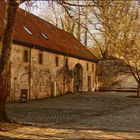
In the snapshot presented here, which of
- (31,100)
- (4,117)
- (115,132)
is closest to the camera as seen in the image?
(115,132)

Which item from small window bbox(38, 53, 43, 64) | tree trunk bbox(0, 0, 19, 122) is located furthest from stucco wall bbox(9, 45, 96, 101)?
tree trunk bbox(0, 0, 19, 122)

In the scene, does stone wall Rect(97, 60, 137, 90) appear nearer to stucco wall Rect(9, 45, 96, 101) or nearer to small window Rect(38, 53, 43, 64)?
stucco wall Rect(9, 45, 96, 101)

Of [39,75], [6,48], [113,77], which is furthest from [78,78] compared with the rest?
[6,48]

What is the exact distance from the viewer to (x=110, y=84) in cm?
5031

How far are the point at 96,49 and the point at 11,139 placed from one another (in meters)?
46.4

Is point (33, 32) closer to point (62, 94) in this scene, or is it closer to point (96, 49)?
point (62, 94)

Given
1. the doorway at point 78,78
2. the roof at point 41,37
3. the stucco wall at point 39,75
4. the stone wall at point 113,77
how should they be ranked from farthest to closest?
the stone wall at point 113,77, the doorway at point 78,78, the roof at point 41,37, the stucco wall at point 39,75

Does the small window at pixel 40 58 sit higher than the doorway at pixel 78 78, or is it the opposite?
the small window at pixel 40 58

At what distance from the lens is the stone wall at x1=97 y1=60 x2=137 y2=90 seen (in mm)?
49594

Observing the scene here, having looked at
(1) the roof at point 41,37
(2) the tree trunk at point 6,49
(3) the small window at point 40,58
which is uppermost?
(1) the roof at point 41,37

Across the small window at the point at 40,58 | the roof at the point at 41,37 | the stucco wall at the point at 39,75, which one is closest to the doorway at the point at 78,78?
the roof at the point at 41,37

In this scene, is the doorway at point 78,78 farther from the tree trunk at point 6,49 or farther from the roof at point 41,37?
the tree trunk at point 6,49

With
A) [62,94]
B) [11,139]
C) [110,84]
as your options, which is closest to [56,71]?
[62,94]

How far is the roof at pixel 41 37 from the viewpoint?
101 ft
